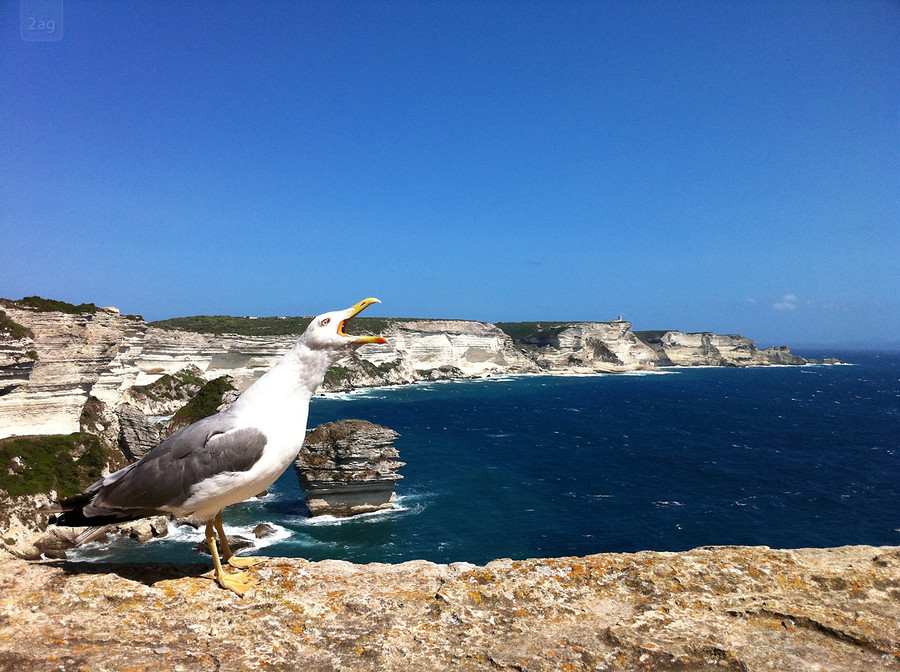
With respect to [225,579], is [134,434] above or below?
below

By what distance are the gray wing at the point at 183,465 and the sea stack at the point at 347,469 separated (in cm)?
2433

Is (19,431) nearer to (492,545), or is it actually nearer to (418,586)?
(492,545)

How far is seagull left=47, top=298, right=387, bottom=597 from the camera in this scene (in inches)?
164

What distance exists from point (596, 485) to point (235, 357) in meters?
53.5

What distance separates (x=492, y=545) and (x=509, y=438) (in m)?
25.6

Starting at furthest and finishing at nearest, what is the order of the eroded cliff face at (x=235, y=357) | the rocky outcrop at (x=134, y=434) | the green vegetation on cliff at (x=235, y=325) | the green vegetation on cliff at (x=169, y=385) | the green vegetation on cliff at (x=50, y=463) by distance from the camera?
the green vegetation on cliff at (x=235, y=325) < the green vegetation on cliff at (x=169, y=385) < the rocky outcrop at (x=134, y=434) < the eroded cliff face at (x=235, y=357) < the green vegetation on cliff at (x=50, y=463)

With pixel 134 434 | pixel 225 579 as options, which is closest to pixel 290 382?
pixel 225 579

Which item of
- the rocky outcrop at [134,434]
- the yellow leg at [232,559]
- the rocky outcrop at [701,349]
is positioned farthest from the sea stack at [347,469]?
the rocky outcrop at [701,349]

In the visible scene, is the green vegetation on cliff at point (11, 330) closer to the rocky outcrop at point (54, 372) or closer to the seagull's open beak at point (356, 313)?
the rocky outcrop at point (54, 372)

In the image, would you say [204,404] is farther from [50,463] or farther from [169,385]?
[169,385]

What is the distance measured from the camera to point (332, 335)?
172 inches

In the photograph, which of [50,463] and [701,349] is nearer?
[50,463]

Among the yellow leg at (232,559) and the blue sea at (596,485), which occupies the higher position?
the yellow leg at (232,559)

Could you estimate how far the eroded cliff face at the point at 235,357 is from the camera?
26.2 metres
